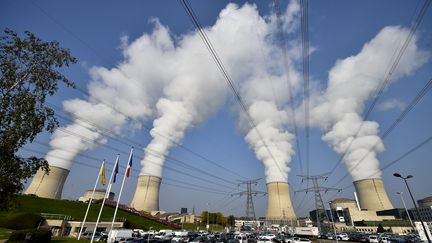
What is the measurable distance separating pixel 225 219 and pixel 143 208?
3191 inches

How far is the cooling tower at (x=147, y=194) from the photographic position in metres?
75.8

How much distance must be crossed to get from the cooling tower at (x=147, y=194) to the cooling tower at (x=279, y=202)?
38.0 m

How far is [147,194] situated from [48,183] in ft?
89.9

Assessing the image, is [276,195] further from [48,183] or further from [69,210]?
[48,183]

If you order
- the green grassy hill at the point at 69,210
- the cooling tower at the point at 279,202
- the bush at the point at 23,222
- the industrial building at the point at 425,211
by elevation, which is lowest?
the bush at the point at 23,222

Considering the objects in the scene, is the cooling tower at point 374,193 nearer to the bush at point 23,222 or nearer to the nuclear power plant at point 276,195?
the nuclear power plant at point 276,195

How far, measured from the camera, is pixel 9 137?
529 inches

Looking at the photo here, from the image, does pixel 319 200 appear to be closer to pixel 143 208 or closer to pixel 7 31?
pixel 143 208

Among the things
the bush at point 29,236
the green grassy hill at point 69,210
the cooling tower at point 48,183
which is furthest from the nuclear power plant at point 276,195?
the bush at point 29,236

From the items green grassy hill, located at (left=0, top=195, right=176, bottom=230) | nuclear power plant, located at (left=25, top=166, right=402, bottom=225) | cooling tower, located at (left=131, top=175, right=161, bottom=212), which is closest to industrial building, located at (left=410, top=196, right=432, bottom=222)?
nuclear power plant, located at (left=25, top=166, right=402, bottom=225)

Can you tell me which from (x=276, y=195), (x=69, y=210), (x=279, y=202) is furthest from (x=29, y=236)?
(x=276, y=195)

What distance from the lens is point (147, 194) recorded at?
7575cm

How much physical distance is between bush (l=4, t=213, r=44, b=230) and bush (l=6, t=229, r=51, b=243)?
930 inches

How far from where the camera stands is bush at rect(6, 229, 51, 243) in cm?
2310
